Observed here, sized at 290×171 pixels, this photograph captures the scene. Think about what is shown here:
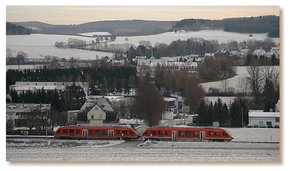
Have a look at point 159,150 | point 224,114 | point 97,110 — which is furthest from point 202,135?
point 97,110

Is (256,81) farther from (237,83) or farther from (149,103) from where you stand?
(149,103)

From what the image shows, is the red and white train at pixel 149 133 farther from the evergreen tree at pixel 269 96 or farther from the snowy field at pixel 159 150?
the evergreen tree at pixel 269 96

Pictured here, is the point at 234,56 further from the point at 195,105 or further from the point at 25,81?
the point at 25,81

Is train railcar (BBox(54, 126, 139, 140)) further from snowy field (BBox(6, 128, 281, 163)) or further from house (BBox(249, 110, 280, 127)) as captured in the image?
house (BBox(249, 110, 280, 127))

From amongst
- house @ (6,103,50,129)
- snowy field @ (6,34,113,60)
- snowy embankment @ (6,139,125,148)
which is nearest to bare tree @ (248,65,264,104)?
snowy embankment @ (6,139,125,148)

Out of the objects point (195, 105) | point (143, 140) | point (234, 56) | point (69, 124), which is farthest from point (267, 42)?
point (69, 124)

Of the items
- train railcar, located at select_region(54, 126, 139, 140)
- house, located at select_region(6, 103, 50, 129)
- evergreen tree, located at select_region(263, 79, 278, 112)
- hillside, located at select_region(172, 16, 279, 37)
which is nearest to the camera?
hillside, located at select_region(172, 16, 279, 37)

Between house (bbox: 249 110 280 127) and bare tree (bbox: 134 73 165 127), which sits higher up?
bare tree (bbox: 134 73 165 127)
